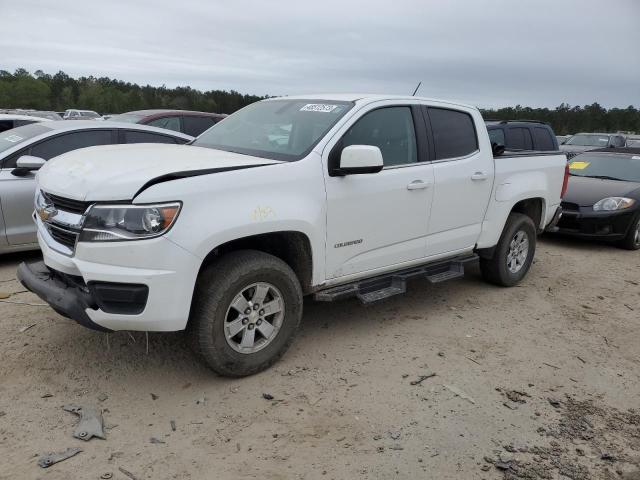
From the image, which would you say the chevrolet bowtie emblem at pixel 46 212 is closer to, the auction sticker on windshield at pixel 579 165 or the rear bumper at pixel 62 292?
the rear bumper at pixel 62 292

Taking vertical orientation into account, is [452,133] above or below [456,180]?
above

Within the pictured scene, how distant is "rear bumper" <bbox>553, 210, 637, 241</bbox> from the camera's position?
326 inches

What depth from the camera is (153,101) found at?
88.0 m

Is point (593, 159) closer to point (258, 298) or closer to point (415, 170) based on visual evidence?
point (415, 170)

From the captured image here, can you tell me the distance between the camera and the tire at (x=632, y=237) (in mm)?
8387

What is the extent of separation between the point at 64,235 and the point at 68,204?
200mm

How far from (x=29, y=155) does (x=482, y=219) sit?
4738 mm

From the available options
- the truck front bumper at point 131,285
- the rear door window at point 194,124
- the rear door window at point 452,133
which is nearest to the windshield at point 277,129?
the rear door window at point 452,133

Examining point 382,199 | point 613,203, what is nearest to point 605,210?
point 613,203

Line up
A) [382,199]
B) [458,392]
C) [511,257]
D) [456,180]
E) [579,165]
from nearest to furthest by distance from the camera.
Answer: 1. [458,392]
2. [382,199]
3. [456,180]
4. [511,257]
5. [579,165]

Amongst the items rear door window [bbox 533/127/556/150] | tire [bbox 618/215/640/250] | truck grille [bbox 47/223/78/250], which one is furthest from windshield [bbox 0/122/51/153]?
rear door window [bbox 533/127/556/150]

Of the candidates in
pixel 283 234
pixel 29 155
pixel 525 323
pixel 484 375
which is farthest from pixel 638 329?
pixel 29 155

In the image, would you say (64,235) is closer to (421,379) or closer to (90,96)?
(421,379)

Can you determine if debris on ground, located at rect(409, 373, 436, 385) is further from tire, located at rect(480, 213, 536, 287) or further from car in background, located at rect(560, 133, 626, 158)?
car in background, located at rect(560, 133, 626, 158)
